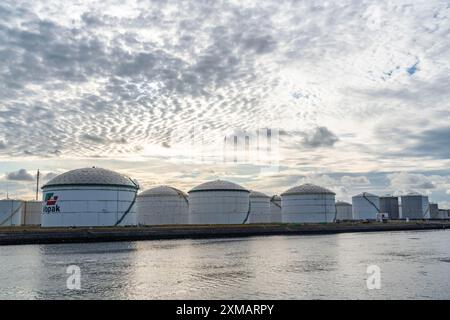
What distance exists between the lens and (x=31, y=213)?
460 ft

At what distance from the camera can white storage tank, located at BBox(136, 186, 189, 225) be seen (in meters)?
139

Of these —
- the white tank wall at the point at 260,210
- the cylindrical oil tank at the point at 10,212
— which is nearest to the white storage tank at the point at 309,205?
the white tank wall at the point at 260,210

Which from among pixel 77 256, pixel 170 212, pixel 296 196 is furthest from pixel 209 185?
pixel 77 256

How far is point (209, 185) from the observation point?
135125mm

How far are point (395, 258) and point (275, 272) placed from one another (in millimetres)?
20658

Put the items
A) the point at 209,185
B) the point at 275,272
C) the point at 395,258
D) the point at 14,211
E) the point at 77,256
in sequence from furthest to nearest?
the point at 209,185, the point at 14,211, the point at 77,256, the point at 395,258, the point at 275,272

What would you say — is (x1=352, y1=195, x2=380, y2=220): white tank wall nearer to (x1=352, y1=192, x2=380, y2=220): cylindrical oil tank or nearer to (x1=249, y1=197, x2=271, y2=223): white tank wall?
(x1=352, y1=192, x2=380, y2=220): cylindrical oil tank

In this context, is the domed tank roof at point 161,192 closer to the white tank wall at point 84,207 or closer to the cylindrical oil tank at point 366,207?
the white tank wall at point 84,207

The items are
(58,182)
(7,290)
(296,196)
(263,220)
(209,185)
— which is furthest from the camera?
(263,220)

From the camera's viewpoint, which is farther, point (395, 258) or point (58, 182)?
point (58, 182)

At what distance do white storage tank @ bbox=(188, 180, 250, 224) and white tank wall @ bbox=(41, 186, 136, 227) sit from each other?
34832mm

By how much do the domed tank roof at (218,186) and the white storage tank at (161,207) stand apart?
7.43 m

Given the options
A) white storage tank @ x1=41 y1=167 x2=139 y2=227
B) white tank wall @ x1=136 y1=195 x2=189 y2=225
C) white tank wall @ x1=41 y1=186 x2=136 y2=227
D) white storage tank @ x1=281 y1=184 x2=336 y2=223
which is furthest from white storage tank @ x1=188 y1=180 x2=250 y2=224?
white tank wall @ x1=41 y1=186 x2=136 y2=227
